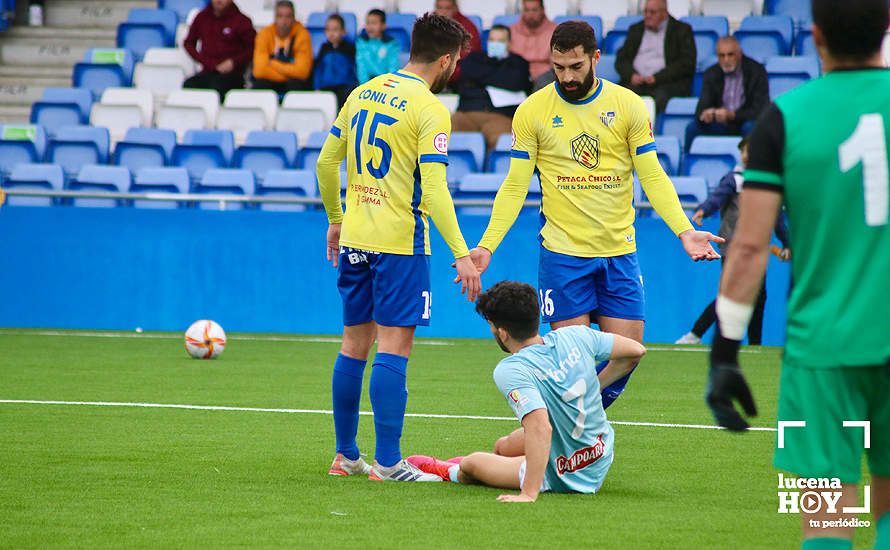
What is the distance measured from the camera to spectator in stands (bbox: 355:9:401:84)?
1625 cm

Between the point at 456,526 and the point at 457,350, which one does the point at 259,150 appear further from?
the point at 456,526

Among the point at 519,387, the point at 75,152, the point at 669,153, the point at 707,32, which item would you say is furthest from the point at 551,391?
the point at 707,32

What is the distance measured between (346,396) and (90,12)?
15.6 m

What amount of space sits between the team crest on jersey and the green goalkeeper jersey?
11.5 feet

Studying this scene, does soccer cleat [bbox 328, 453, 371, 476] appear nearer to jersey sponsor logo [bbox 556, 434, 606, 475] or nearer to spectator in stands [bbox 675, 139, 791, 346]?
jersey sponsor logo [bbox 556, 434, 606, 475]

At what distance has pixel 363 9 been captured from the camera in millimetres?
19172

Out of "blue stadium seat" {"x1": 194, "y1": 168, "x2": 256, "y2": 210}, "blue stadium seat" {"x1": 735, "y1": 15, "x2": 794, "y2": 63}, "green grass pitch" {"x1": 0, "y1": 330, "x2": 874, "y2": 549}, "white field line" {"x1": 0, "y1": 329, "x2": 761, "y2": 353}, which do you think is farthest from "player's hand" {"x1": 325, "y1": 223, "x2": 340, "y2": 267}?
"blue stadium seat" {"x1": 735, "y1": 15, "x2": 794, "y2": 63}

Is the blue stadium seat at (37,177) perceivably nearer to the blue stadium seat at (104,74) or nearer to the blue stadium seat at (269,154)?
the blue stadium seat at (269,154)

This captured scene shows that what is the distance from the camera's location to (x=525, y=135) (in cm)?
679

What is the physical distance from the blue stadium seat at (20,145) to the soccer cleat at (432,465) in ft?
36.2

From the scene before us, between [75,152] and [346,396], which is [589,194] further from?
[75,152]

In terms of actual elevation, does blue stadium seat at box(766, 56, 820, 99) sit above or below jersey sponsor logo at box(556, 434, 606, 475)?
above

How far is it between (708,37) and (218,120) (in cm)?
661

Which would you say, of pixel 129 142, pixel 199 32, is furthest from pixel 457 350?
pixel 199 32
